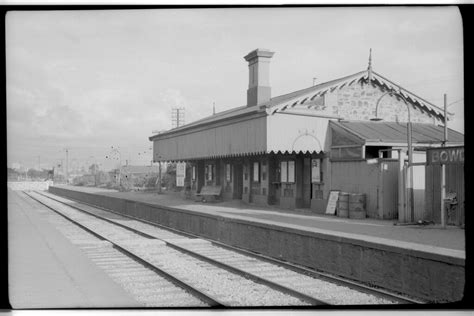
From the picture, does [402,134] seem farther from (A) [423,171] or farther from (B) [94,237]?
(B) [94,237]

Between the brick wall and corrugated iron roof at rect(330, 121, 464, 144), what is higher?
the brick wall

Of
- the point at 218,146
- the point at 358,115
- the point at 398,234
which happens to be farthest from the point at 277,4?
the point at 218,146

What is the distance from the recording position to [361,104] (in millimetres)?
20375

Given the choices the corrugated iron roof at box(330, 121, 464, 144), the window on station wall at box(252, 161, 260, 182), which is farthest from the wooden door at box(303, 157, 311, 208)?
the window on station wall at box(252, 161, 260, 182)

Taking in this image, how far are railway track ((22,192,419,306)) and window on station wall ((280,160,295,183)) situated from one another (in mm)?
6357

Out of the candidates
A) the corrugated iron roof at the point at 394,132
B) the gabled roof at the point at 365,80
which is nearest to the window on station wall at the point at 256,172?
the gabled roof at the point at 365,80

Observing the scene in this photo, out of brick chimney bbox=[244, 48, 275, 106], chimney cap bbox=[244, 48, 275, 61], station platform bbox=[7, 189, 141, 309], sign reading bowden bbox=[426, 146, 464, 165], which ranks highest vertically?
chimney cap bbox=[244, 48, 275, 61]

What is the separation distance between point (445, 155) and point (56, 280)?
370 inches

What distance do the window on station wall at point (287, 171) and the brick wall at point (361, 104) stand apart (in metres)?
2.76

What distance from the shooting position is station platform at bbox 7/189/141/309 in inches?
343

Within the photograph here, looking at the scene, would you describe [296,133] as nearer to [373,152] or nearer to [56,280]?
[373,152]

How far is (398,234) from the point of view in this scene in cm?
1225

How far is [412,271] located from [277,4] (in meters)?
4.66

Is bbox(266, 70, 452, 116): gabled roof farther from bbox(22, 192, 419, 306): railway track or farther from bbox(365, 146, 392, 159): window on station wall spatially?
bbox(22, 192, 419, 306): railway track
